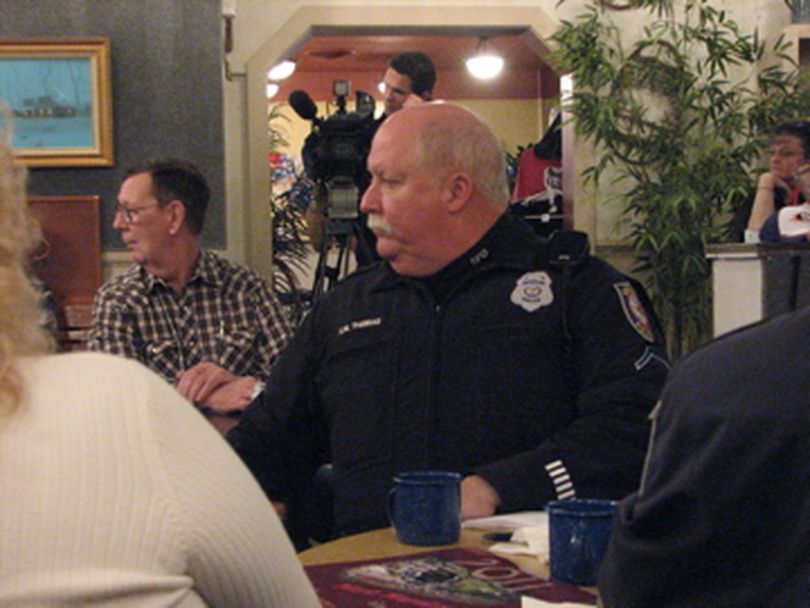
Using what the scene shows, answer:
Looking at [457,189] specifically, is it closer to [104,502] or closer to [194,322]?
[194,322]

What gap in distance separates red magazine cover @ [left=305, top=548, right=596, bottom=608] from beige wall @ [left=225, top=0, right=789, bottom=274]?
17.4 feet

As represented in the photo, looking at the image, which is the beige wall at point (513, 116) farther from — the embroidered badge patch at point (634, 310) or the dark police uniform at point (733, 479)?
the dark police uniform at point (733, 479)

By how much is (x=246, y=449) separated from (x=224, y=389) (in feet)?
2.24

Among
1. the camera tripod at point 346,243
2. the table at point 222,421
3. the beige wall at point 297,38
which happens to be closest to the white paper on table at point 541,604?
the table at point 222,421

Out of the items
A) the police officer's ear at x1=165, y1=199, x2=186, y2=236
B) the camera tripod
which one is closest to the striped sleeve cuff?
the police officer's ear at x1=165, y1=199, x2=186, y2=236

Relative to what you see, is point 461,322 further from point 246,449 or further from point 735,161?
point 735,161

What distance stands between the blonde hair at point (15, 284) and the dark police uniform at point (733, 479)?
1.45 feet

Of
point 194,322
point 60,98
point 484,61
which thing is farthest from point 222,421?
point 484,61

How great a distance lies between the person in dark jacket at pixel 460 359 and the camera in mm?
2062

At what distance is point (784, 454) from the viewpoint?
0.82 meters

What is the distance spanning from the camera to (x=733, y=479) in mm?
831

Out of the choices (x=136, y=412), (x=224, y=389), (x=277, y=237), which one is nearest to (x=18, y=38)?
(x=277, y=237)

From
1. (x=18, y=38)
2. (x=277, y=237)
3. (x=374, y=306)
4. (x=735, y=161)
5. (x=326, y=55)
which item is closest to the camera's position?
(x=374, y=306)

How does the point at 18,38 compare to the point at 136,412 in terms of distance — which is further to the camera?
the point at 18,38
